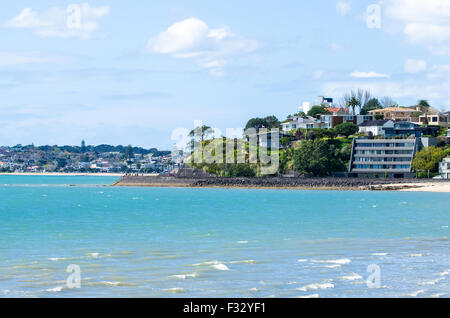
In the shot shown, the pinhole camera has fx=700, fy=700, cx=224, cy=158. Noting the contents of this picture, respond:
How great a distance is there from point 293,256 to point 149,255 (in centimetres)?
657

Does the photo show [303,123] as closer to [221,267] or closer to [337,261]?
[337,261]

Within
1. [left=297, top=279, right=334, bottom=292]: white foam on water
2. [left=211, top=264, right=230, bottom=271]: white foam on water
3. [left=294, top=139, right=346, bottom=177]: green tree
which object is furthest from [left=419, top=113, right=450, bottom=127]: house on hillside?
[left=297, top=279, right=334, bottom=292]: white foam on water

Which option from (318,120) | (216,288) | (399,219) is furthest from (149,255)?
(318,120)

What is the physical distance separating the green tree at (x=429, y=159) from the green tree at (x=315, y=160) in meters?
18.3

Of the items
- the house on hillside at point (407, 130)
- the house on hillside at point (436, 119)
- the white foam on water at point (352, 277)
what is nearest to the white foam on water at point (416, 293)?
the white foam on water at point (352, 277)

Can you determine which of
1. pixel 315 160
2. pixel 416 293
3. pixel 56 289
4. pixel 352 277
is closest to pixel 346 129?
pixel 315 160

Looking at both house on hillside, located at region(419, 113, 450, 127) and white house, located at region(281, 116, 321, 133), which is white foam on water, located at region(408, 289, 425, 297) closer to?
house on hillside, located at region(419, 113, 450, 127)

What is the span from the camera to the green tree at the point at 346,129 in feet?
570

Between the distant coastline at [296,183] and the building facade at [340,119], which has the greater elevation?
the building facade at [340,119]

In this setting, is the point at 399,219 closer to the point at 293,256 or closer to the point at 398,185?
the point at 293,256

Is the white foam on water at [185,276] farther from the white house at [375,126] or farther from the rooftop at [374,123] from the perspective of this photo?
the rooftop at [374,123]

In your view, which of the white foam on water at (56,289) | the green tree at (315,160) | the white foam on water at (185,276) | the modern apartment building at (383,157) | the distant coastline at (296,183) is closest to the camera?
the white foam on water at (56,289)

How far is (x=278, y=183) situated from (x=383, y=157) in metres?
24.9

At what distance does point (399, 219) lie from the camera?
5781cm
